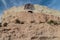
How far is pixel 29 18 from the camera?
8602mm

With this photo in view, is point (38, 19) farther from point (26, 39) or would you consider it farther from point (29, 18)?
point (26, 39)

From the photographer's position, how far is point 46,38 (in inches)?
292

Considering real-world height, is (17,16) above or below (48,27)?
above

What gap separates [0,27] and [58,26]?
2.66 meters

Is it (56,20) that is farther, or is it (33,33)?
(56,20)

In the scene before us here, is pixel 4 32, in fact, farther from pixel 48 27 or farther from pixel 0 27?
pixel 48 27

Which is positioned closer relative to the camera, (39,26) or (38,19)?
(39,26)

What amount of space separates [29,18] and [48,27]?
122cm

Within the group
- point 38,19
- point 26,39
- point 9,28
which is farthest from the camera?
point 38,19

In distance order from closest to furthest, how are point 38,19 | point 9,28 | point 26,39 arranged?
point 26,39 < point 9,28 < point 38,19

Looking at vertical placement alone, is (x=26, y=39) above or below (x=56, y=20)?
below

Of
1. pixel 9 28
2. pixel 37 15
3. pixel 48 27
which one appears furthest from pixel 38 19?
pixel 9 28

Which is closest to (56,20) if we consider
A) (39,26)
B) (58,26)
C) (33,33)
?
(58,26)

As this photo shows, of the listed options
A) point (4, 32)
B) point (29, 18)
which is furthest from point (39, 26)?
point (4, 32)
